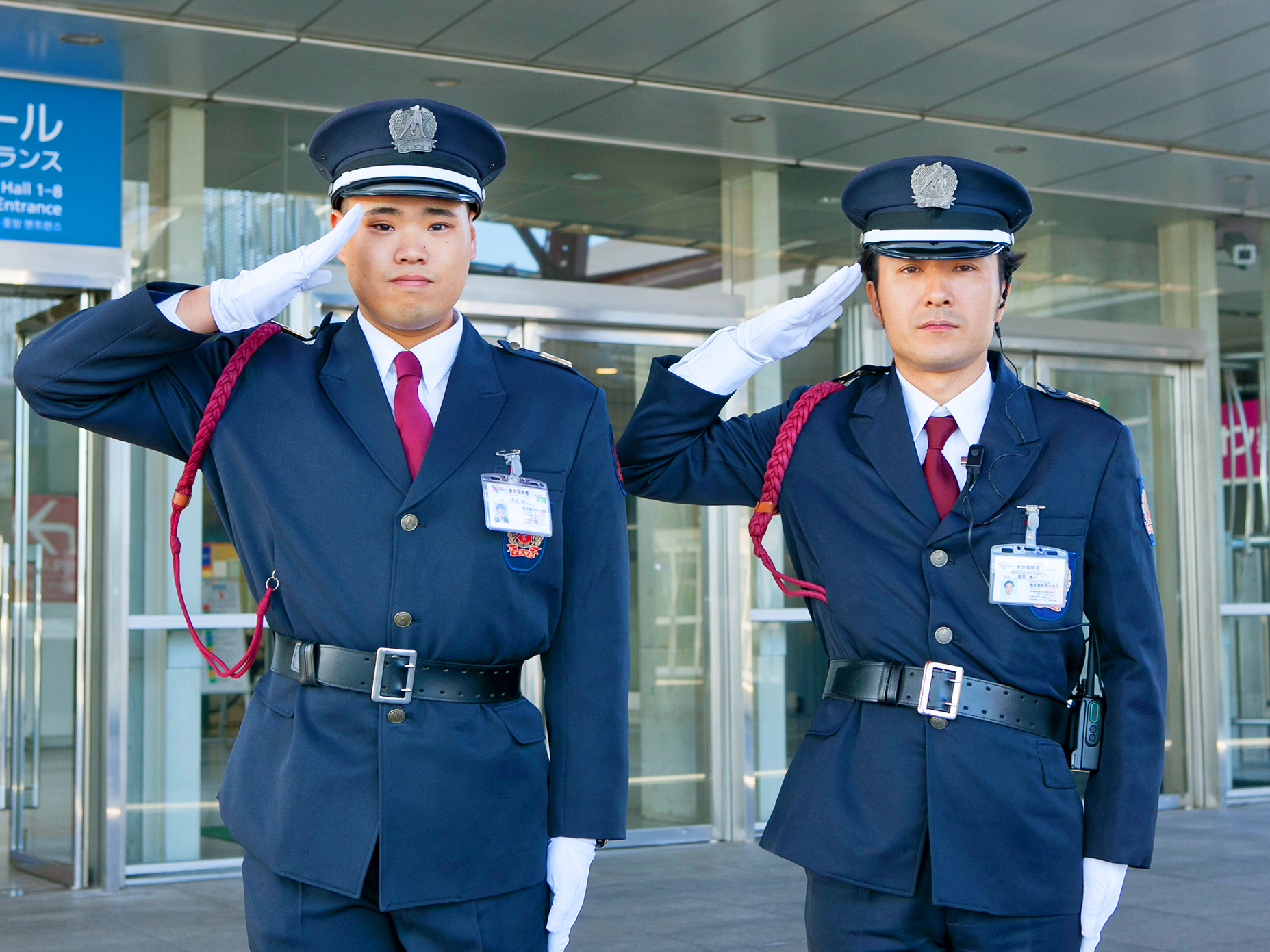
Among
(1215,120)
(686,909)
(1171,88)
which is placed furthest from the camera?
(1215,120)

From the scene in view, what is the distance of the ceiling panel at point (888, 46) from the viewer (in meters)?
4.87

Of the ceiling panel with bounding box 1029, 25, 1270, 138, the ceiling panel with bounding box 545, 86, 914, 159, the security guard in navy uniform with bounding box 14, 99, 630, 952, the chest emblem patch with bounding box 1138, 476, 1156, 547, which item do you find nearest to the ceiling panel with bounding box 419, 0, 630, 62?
the ceiling panel with bounding box 545, 86, 914, 159

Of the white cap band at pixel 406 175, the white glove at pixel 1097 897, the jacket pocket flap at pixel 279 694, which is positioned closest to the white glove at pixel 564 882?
the jacket pocket flap at pixel 279 694

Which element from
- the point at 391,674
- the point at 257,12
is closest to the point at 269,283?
the point at 391,674

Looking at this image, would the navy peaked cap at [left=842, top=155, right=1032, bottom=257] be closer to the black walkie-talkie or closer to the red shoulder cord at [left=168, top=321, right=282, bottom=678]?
the black walkie-talkie

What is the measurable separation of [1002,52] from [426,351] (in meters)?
3.68

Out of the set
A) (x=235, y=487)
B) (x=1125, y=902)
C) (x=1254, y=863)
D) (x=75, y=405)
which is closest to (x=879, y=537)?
(x=235, y=487)

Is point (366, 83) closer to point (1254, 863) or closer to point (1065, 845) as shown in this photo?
point (1065, 845)

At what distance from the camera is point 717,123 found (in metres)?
5.96

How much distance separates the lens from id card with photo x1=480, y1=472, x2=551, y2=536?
2.08 meters

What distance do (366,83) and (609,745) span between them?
151 inches

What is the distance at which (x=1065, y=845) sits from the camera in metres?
2.20

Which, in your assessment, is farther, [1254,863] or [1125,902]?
[1254,863]

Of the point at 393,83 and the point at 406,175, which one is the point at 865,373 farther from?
the point at 393,83
